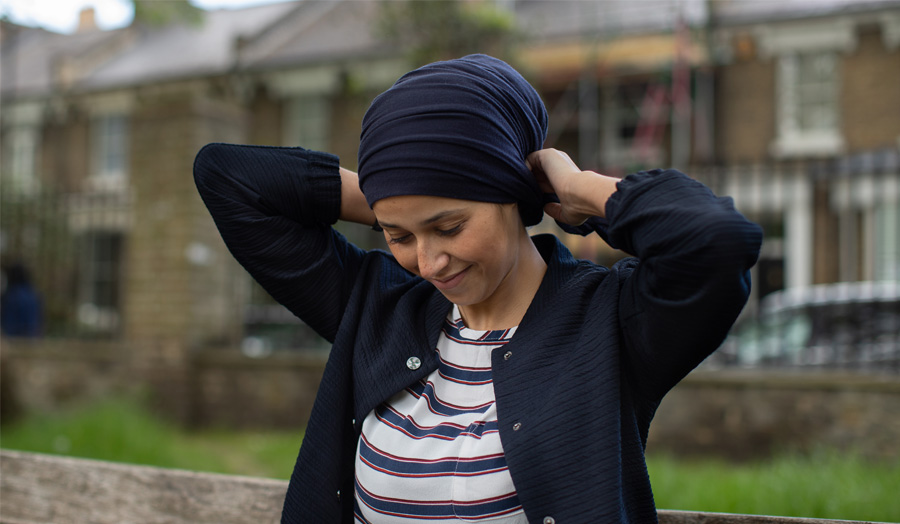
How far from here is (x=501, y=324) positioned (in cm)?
169

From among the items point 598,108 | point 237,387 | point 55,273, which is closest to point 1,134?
point 55,273

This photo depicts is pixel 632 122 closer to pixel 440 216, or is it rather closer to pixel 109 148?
pixel 109 148

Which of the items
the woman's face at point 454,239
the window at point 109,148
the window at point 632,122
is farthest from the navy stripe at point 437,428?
the window at point 109,148

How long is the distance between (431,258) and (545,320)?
0.26 metres

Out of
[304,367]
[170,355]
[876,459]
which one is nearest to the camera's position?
[876,459]

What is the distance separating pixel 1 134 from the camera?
20.3m

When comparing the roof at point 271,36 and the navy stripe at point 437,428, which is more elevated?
the roof at point 271,36

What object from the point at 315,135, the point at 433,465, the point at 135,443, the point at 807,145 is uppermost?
the point at 315,135

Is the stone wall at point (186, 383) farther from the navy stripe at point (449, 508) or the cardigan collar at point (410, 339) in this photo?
the navy stripe at point (449, 508)

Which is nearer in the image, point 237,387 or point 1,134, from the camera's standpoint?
point 237,387

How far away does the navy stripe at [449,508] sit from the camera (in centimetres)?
149

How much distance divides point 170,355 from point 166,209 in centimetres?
135

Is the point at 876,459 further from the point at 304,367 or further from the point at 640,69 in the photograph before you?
the point at 640,69

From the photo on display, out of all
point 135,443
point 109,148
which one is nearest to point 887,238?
point 135,443
